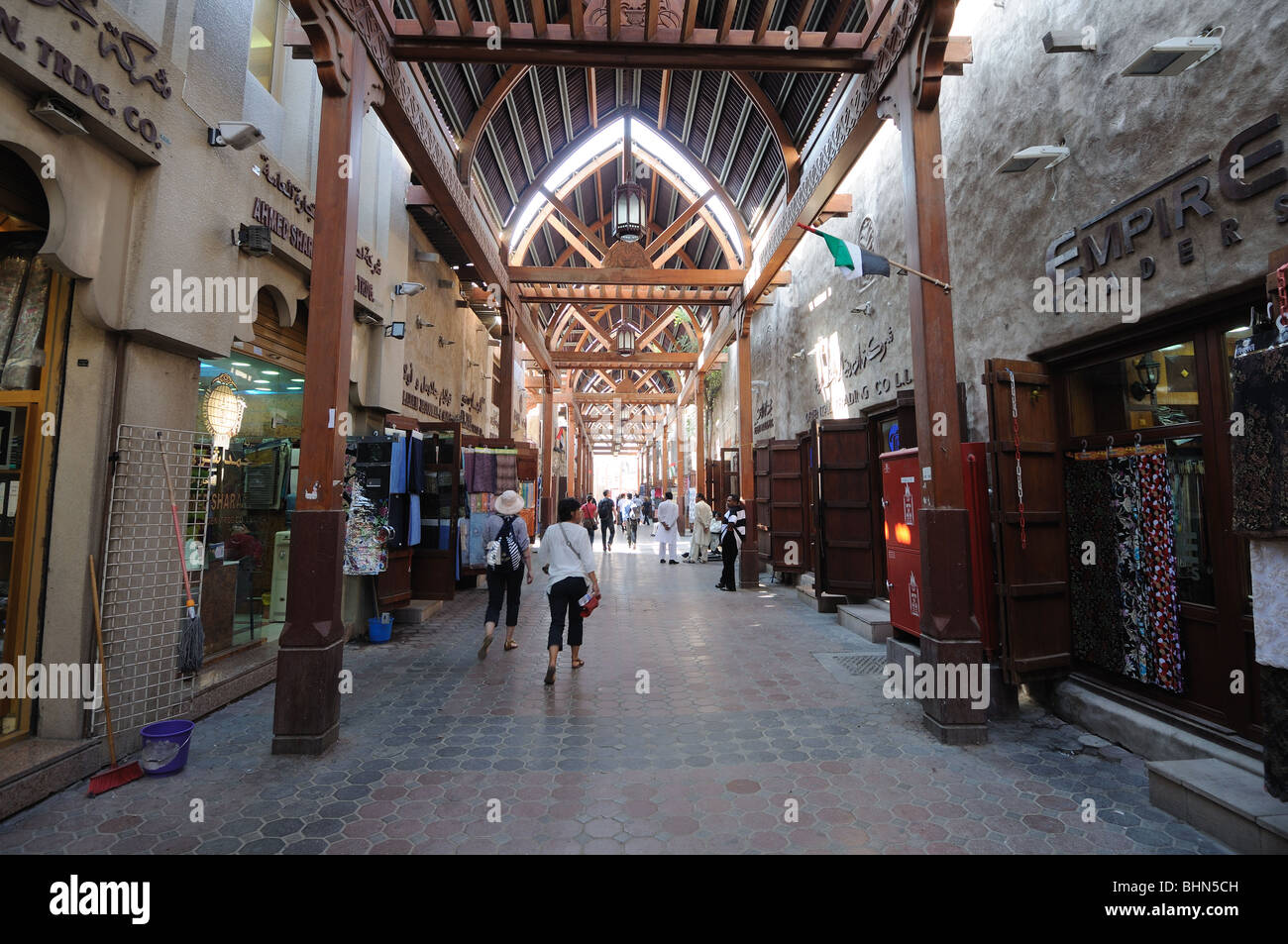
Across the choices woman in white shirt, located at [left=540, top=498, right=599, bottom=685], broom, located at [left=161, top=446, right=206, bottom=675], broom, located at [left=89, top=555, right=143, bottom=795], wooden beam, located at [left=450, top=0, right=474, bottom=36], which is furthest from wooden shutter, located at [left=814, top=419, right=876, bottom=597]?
broom, located at [left=89, top=555, right=143, bottom=795]

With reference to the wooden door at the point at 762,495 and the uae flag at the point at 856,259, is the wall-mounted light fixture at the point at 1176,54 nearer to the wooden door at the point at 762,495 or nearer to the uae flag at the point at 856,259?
the uae flag at the point at 856,259

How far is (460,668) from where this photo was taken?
5.84m

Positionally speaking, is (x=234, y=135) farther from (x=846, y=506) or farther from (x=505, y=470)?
(x=846, y=506)

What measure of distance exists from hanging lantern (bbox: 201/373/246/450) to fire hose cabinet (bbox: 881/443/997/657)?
607 centimetres

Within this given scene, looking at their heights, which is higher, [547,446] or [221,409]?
[547,446]

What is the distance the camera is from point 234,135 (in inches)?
170

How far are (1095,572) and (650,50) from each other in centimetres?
593

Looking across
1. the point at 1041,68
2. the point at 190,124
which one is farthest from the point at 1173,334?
the point at 190,124

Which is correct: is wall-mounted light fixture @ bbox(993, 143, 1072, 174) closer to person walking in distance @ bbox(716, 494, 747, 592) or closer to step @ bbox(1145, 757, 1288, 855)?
step @ bbox(1145, 757, 1288, 855)

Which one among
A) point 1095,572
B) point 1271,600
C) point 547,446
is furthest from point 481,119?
point 547,446

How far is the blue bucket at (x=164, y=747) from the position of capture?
3.50 metres

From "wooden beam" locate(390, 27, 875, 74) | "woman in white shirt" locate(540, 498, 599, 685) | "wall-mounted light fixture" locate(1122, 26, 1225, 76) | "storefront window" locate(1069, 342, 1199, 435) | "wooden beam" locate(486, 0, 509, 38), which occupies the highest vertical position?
"wooden beam" locate(486, 0, 509, 38)

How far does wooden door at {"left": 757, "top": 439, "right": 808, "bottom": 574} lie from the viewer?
32.6 ft
